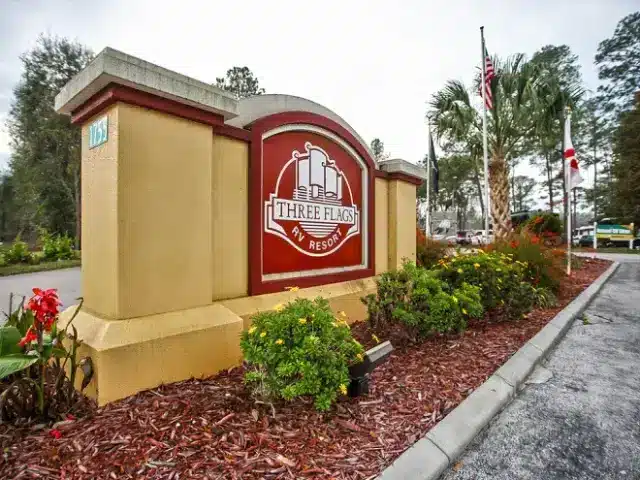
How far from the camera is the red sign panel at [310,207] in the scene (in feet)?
12.4

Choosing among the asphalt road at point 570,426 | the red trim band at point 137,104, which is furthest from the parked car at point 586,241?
the red trim band at point 137,104

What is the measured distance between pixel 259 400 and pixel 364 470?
874 millimetres

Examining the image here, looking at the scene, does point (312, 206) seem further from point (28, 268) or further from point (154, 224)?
point (28, 268)

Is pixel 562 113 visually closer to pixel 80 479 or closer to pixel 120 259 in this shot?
pixel 120 259

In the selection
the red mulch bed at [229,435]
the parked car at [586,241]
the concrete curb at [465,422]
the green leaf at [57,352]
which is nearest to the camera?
the red mulch bed at [229,435]

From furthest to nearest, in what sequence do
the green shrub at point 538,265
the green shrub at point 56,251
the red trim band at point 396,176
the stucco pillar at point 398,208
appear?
1. the green shrub at point 56,251
2. the green shrub at point 538,265
3. the stucco pillar at point 398,208
4. the red trim band at point 396,176

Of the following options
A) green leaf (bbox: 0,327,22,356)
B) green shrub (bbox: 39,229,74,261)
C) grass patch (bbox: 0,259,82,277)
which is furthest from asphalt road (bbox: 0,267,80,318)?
green leaf (bbox: 0,327,22,356)

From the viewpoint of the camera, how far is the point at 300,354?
7.41 ft

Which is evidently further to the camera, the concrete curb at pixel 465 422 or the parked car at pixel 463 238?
the parked car at pixel 463 238

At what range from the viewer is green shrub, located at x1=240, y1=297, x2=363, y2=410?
7.38 feet

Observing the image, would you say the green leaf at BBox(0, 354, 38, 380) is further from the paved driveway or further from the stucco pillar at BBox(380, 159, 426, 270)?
the paved driveway

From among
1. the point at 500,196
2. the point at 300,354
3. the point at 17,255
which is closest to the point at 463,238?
the point at 500,196

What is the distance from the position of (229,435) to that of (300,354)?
0.61m

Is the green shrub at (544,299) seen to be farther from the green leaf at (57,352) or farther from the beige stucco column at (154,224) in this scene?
the green leaf at (57,352)
